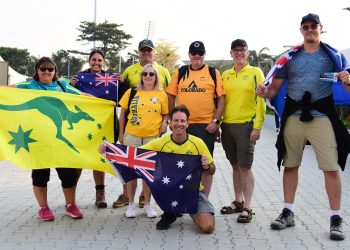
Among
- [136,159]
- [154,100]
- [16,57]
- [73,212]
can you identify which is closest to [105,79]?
[154,100]

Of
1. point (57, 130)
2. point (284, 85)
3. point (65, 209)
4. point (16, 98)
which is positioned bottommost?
point (65, 209)

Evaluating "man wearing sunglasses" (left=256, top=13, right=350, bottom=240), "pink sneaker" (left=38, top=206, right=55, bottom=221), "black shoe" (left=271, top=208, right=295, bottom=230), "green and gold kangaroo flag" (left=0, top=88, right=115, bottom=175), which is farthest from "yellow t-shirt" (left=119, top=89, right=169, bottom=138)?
"black shoe" (left=271, top=208, right=295, bottom=230)

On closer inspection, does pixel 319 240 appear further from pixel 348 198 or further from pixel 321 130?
pixel 348 198

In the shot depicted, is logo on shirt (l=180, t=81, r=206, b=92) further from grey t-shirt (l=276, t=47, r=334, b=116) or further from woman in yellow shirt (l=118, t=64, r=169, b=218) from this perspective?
grey t-shirt (l=276, t=47, r=334, b=116)

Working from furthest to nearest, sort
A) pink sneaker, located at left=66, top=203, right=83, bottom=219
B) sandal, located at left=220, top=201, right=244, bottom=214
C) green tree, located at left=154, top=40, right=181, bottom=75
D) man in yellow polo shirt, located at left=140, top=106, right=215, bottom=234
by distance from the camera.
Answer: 1. green tree, located at left=154, top=40, right=181, bottom=75
2. sandal, located at left=220, top=201, right=244, bottom=214
3. pink sneaker, located at left=66, top=203, right=83, bottom=219
4. man in yellow polo shirt, located at left=140, top=106, right=215, bottom=234

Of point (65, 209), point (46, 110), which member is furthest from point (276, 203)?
point (46, 110)

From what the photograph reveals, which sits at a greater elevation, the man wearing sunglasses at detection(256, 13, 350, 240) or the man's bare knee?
the man wearing sunglasses at detection(256, 13, 350, 240)

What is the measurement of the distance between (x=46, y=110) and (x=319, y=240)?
343cm

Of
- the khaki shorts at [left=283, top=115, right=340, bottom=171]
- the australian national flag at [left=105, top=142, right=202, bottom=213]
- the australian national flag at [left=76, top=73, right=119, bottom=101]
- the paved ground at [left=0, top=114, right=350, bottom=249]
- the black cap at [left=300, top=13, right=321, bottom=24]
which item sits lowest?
the paved ground at [left=0, top=114, right=350, bottom=249]

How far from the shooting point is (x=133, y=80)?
257 inches

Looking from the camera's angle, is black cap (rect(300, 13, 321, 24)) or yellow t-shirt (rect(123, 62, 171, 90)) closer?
black cap (rect(300, 13, 321, 24))

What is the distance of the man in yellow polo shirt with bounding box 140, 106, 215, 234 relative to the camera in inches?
207

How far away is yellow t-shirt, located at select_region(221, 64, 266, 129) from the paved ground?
4.02 ft

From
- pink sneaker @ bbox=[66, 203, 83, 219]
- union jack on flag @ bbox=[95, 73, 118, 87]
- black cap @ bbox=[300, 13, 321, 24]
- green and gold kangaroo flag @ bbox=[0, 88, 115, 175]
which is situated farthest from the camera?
union jack on flag @ bbox=[95, 73, 118, 87]
